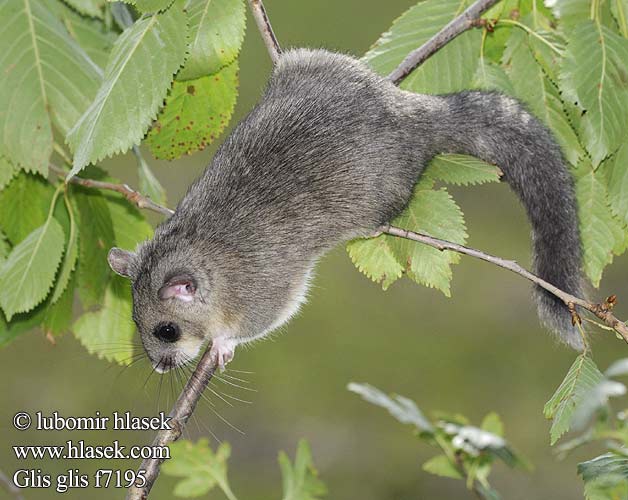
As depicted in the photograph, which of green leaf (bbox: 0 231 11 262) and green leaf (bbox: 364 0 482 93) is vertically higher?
green leaf (bbox: 364 0 482 93)

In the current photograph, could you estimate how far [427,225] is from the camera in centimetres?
175

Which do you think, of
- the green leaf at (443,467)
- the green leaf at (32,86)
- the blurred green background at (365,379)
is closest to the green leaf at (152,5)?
the green leaf at (32,86)

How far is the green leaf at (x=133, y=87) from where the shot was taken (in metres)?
1.54

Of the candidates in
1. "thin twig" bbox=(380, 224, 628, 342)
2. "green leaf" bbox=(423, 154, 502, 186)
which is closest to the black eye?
"thin twig" bbox=(380, 224, 628, 342)

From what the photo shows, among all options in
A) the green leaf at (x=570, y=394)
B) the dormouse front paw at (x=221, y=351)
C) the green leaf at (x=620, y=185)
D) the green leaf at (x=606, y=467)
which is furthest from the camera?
the dormouse front paw at (x=221, y=351)

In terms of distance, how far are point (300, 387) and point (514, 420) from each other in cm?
107

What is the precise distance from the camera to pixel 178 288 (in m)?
1.96

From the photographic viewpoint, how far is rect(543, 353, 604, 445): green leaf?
1.35m

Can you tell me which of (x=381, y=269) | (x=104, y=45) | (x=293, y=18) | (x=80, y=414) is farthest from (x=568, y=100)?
(x=293, y=18)

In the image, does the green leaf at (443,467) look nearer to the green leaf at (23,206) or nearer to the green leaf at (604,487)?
the green leaf at (604,487)

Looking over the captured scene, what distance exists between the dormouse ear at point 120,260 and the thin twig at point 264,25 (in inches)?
21.8

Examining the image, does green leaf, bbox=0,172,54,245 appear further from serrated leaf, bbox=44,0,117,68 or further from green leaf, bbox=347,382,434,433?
green leaf, bbox=347,382,434,433

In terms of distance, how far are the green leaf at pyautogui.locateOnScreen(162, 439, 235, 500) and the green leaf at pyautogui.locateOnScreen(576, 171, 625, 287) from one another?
81cm

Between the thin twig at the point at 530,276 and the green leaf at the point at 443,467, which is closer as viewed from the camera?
the thin twig at the point at 530,276
